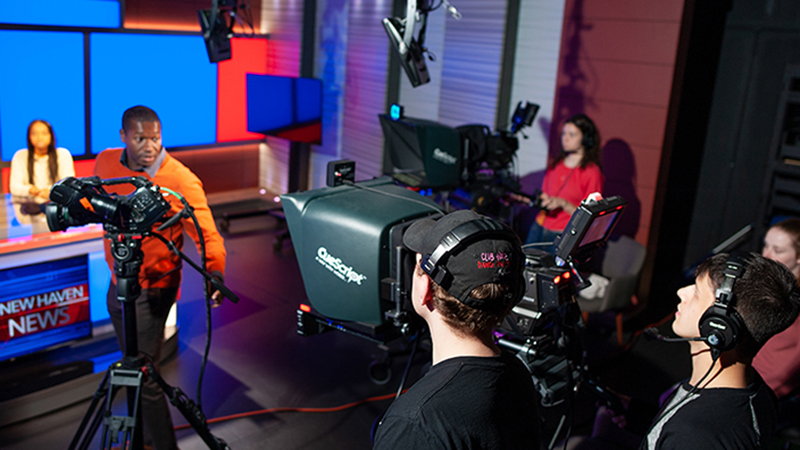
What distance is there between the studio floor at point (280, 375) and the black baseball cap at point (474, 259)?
183 cm

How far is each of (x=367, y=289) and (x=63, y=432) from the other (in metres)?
1.95

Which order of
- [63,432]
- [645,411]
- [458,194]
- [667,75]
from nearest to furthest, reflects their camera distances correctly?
[645,411], [63,432], [458,194], [667,75]

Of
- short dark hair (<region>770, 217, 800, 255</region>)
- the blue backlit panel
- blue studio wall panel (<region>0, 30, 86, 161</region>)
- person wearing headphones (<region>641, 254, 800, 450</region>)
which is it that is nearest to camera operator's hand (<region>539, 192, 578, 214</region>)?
short dark hair (<region>770, 217, 800, 255</region>)

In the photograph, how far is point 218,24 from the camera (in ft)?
14.4

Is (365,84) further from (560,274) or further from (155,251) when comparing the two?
(560,274)

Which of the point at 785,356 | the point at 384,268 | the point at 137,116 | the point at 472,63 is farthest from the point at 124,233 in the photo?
the point at 472,63

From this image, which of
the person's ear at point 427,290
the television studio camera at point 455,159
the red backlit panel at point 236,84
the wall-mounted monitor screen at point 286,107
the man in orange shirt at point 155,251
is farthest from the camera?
the red backlit panel at point 236,84

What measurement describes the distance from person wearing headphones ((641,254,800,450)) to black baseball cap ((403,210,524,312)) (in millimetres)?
526

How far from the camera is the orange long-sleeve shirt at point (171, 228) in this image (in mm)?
2379

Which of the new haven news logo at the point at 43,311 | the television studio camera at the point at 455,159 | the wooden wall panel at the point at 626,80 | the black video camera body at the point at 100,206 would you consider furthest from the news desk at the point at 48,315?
the wooden wall panel at the point at 626,80

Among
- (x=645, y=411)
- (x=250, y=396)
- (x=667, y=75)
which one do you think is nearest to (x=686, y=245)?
(x=667, y=75)

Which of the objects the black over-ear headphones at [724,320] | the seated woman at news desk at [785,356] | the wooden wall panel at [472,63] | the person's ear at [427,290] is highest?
the wooden wall panel at [472,63]

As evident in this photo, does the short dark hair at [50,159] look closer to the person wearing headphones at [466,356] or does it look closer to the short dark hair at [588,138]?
the short dark hair at [588,138]

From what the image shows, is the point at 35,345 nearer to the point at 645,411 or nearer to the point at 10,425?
the point at 10,425
